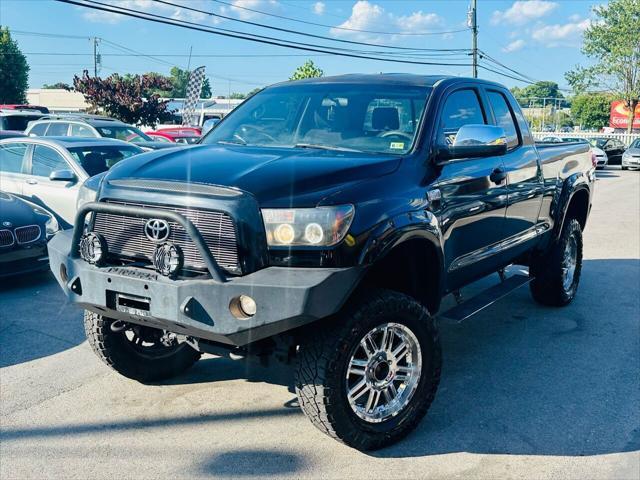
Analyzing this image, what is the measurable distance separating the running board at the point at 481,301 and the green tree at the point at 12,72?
59.3 m

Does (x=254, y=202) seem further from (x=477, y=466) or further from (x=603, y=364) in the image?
(x=603, y=364)

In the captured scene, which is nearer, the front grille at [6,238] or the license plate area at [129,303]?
the license plate area at [129,303]

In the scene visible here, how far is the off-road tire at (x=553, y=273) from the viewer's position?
6238 mm

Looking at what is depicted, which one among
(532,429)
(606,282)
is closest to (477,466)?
(532,429)

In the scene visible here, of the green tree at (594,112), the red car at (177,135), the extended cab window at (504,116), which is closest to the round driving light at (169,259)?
the extended cab window at (504,116)

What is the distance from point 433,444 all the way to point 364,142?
184 centimetres

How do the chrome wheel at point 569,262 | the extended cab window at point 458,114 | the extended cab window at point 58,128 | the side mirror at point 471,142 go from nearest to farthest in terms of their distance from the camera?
the side mirror at point 471,142 < the extended cab window at point 458,114 < the chrome wheel at point 569,262 < the extended cab window at point 58,128

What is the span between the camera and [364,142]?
4.16 meters

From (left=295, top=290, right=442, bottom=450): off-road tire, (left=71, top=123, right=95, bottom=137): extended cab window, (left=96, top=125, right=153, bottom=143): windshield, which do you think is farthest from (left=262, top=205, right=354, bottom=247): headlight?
(left=71, top=123, right=95, bottom=137): extended cab window

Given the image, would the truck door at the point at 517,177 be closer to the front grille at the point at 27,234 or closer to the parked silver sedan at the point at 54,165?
the front grille at the point at 27,234

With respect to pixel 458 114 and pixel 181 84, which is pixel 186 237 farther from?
pixel 181 84

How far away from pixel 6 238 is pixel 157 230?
13.9 feet

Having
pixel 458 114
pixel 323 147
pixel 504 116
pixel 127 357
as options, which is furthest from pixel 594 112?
pixel 127 357

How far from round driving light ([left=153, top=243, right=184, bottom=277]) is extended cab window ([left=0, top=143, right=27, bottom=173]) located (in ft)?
22.4
